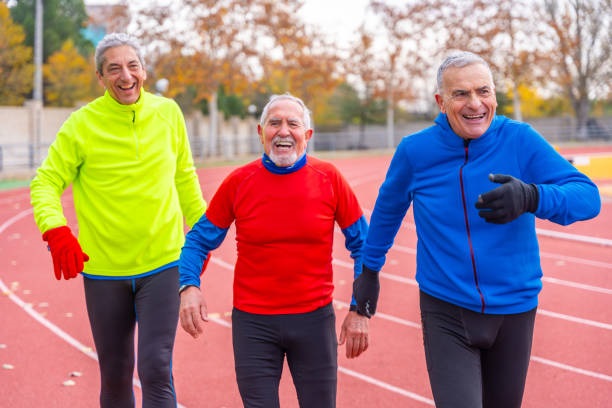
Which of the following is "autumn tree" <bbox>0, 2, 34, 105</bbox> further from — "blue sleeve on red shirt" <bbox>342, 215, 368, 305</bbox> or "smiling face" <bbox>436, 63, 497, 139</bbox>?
"smiling face" <bbox>436, 63, 497, 139</bbox>

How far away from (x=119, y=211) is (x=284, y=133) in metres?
0.99

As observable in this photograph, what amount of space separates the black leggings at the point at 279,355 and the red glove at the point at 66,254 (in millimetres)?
791

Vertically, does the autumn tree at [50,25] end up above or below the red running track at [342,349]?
above

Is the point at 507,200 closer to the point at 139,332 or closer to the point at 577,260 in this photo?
the point at 139,332

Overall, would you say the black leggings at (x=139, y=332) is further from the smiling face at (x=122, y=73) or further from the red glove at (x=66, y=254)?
the smiling face at (x=122, y=73)

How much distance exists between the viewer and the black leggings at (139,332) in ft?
11.7

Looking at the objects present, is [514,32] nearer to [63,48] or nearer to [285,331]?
[63,48]

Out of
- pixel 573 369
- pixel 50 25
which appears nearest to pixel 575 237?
pixel 573 369

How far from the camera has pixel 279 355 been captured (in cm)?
334

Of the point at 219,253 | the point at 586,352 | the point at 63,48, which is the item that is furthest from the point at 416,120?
the point at 586,352

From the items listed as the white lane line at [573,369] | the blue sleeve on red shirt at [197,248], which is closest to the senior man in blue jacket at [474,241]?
the blue sleeve on red shirt at [197,248]

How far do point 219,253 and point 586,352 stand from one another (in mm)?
6095

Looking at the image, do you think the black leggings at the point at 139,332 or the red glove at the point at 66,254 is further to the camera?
the black leggings at the point at 139,332

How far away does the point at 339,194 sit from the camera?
11.1 feet
